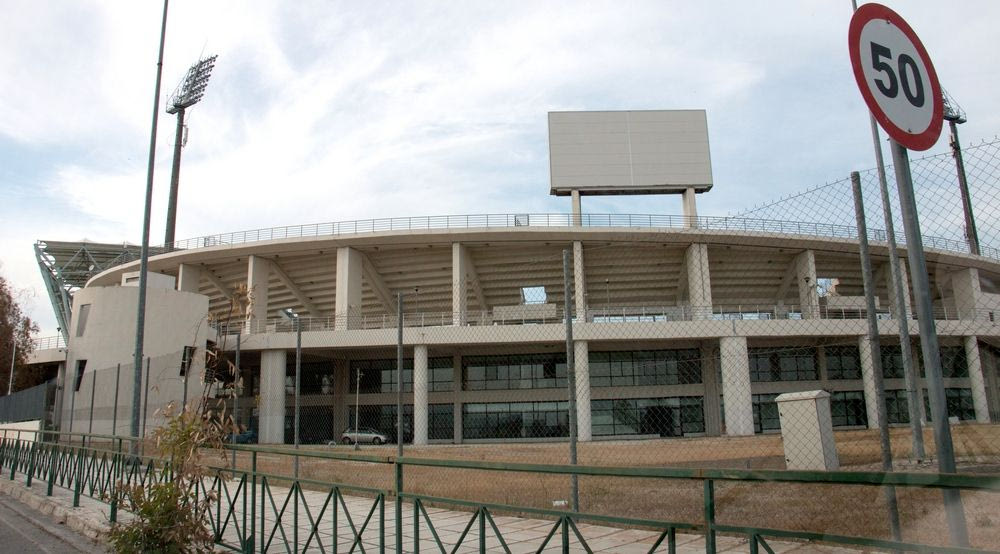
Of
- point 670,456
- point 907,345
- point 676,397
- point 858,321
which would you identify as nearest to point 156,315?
point 670,456

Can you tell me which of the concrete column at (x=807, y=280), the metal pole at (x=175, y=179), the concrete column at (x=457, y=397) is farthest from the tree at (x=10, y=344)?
the concrete column at (x=807, y=280)

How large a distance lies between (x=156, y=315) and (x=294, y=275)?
413 inches

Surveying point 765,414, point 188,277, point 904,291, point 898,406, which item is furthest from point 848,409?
point 188,277

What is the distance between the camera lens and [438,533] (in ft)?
23.5

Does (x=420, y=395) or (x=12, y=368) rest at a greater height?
(x=12, y=368)

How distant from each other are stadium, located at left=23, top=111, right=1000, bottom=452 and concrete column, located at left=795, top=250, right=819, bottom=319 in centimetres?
12

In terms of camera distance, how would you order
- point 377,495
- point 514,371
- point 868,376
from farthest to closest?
point 514,371, point 868,376, point 377,495

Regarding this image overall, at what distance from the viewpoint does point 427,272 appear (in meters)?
38.9

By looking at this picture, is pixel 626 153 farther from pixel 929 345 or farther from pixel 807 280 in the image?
pixel 929 345

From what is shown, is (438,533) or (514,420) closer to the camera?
(438,533)

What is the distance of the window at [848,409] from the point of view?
37.7m

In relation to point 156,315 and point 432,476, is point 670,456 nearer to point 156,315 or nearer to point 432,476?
point 432,476

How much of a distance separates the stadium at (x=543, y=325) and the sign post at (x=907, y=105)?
27564mm

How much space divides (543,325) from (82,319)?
21.1m
